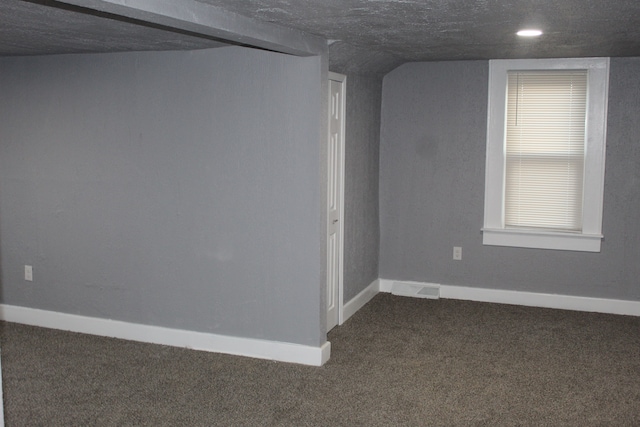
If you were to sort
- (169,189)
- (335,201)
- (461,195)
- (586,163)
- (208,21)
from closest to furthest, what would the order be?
(208,21)
(169,189)
(335,201)
(586,163)
(461,195)

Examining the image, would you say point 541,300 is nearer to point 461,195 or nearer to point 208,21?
point 461,195

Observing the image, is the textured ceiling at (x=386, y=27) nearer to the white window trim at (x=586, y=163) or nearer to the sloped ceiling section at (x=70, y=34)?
the sloped ceiling section at (x=70, y=34)

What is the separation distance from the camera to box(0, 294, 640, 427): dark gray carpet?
12.0 feet

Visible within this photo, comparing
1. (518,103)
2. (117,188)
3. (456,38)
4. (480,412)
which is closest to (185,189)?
(117,188)

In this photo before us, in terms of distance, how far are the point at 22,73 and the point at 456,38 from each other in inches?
122

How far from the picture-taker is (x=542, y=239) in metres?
5.77

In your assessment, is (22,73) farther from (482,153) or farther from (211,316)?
(482,153)

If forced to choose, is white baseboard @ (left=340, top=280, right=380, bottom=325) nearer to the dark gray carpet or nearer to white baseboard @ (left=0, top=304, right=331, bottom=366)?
the dark gray carpet

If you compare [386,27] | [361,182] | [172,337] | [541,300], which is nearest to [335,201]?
[361,182]

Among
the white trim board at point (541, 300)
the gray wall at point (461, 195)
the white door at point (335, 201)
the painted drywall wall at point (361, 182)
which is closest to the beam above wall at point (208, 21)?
the white door at point (335, 201)

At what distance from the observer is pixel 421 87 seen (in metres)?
6.02

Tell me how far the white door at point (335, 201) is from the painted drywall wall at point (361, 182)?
5.2 inches

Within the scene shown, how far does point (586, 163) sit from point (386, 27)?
2.58 m

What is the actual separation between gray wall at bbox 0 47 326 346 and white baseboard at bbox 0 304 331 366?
5 centimetres
